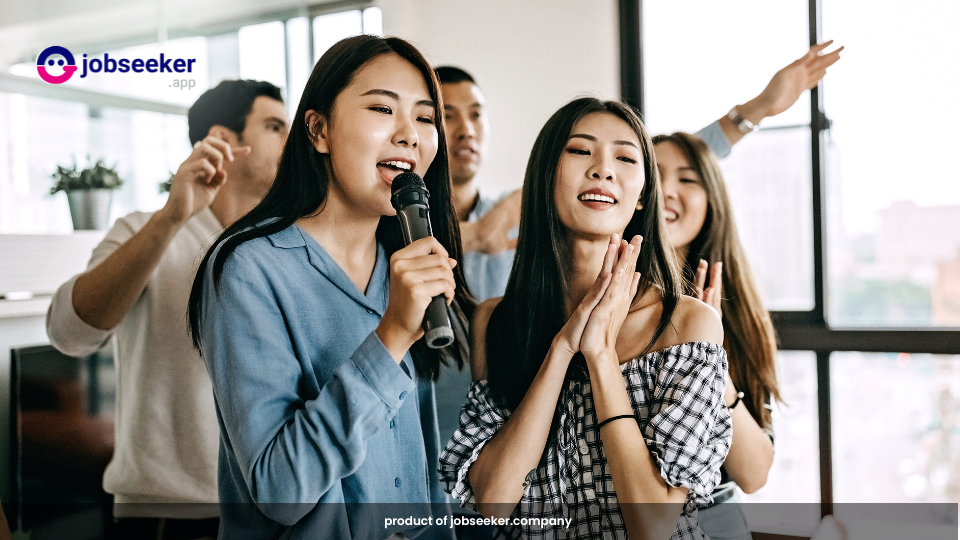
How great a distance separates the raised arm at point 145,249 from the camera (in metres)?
1.51

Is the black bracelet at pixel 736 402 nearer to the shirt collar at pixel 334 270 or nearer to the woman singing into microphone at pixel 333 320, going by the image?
the woman singing into microphone at pixel 333 320

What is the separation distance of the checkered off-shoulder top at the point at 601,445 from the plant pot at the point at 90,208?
98 cm

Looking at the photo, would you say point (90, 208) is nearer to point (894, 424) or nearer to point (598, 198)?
point (598, 198)

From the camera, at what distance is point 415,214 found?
3.66 ft

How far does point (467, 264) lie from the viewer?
140 centimetres

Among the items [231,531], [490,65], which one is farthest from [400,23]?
[231,531]

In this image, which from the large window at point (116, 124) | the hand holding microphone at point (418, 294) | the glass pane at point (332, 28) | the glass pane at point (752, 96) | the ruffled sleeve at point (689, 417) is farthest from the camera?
the large window at point (116, 124)

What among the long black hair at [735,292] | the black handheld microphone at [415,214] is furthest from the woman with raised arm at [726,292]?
the black handheld microphone at [415,214]

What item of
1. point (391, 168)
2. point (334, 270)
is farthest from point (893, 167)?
point (334, 270)

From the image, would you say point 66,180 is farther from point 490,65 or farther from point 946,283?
point 946,283

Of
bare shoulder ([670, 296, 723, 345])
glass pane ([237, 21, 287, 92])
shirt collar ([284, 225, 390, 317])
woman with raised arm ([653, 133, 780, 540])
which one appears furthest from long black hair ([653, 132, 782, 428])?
glass pane ([237, 21, 287, 92])

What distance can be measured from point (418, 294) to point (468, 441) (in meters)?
0.37

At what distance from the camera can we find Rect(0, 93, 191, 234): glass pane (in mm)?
1597

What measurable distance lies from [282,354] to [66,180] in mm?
872
